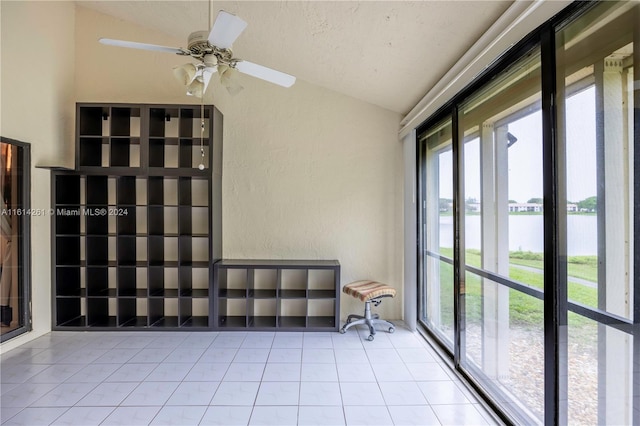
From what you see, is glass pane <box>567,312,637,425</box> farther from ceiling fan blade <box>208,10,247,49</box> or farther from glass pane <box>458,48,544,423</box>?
ceiling fan blade <box>208,10,247,49</box>

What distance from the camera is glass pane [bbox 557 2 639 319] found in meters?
1.15

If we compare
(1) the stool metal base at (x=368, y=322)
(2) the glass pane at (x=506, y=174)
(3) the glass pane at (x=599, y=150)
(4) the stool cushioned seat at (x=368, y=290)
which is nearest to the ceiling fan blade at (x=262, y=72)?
(2) the glass pane at (x=506, y=174)

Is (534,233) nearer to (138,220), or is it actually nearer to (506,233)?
(506,233)

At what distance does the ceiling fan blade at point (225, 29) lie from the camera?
1444mm

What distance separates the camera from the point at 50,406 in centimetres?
201

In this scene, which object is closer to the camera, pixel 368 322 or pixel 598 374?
pixel 598 374

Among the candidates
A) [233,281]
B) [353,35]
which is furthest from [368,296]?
[353,35]

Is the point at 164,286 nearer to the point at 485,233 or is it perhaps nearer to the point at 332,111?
the point at 332,111

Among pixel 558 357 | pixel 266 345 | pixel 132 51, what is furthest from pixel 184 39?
pixel 558 357

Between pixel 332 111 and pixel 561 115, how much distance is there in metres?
2.59

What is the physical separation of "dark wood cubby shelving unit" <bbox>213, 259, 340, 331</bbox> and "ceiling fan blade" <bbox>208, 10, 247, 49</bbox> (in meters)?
2.23

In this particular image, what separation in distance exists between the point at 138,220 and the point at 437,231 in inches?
134

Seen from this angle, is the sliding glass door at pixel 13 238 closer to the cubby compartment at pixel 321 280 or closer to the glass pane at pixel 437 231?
the cubby compartment at pixel 321 280

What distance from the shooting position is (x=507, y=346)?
2.05 meters
